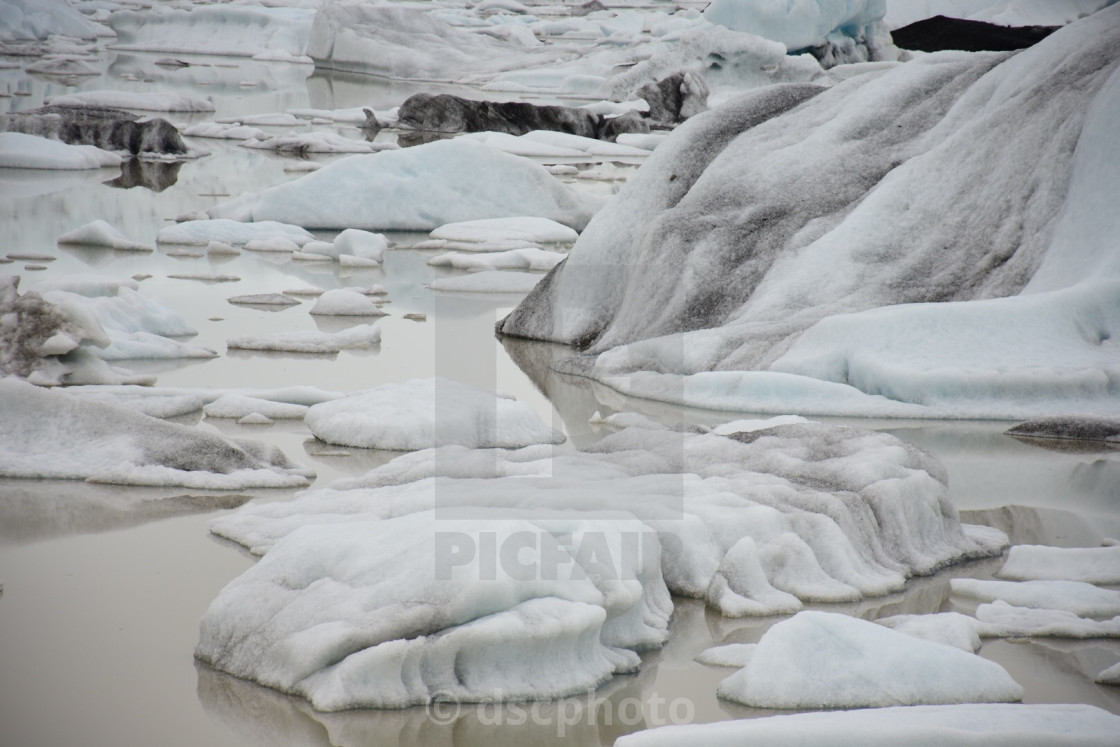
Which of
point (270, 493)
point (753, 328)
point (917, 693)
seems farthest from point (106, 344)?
point (917, 693)

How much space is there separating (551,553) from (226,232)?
7633mm

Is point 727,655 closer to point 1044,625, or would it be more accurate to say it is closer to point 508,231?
point 1044,625

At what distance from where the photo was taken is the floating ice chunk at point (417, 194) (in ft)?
34.8

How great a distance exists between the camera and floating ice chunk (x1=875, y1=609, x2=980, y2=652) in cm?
288

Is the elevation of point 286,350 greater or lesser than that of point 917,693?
greater

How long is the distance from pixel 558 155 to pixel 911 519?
13187 mm

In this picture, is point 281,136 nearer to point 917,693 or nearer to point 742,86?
point 742,86

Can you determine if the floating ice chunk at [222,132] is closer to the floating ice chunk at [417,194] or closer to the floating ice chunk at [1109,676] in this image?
the floating ice chunk at [417,194]

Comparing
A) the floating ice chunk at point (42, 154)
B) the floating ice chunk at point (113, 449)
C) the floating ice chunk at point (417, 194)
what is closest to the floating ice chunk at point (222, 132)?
the floating ice chunk at point (42, 154)

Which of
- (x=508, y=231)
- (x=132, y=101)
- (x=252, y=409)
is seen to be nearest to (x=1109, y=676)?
(x=252, y=409)

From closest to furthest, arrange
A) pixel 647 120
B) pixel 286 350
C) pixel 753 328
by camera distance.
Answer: pixel 753 328 < pixel 286 350 < pixel 647 120

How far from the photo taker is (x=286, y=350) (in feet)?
20.3

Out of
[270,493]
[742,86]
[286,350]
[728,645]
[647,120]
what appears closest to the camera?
[728,645]

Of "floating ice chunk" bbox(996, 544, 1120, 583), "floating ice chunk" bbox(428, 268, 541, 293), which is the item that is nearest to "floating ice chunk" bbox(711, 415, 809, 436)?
"floating ice chunk" bbox(996, 544, 1120, 583)
